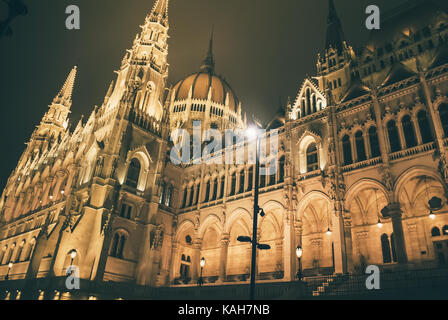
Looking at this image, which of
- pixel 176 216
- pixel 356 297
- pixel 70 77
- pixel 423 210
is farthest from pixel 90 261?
pixel 70 77

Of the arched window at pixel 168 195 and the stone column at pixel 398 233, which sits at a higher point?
the arched window at pixel 168 195

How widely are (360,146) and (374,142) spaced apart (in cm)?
115

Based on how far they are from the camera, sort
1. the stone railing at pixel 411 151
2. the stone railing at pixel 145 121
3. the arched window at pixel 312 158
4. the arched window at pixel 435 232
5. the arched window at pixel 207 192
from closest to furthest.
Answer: the stone railing at pixel 411 151 < the arched window at pixel 435 232 < the arched window at pixel 312 158 < the arched window at pixel 207 192 < the stone railing at pixel 145 121

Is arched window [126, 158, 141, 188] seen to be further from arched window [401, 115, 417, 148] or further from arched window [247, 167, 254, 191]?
arched window [401, 115, 417, 148]

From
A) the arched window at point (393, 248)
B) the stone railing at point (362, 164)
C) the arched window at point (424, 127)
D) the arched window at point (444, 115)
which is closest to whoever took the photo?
the arched window at point (444, 115)

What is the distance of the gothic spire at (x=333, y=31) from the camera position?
44.7m

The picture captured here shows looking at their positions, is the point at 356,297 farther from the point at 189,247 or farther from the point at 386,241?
the point at 189,247

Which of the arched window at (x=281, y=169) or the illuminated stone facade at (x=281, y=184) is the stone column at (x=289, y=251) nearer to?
the illuminated stone facade at (x=281, y=184)

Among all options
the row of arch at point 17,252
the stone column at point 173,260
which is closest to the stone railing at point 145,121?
the stone column at point 173,260

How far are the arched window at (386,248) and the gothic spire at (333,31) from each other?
2639 cm

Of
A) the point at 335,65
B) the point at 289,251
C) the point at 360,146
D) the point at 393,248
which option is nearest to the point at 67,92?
the point at 335,65

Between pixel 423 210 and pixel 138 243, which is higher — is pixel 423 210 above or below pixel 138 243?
above

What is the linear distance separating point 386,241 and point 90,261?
2614 centimetres
